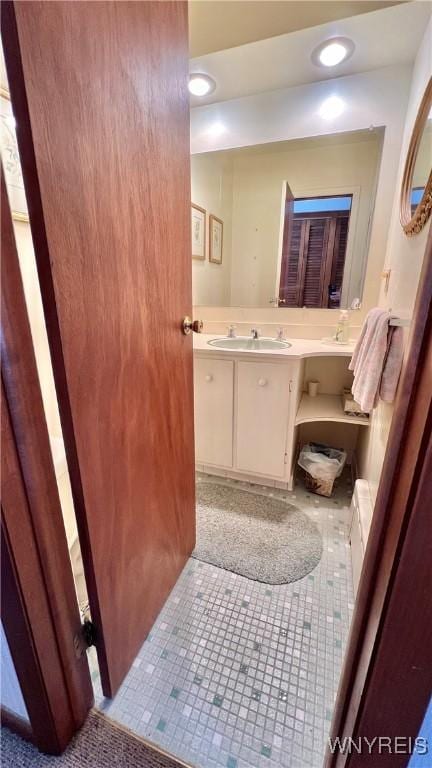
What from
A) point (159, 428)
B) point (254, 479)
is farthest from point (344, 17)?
point (254, 479)

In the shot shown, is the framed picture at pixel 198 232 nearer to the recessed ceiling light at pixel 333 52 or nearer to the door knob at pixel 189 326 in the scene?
the recessed ceiling light at pixel 333 52

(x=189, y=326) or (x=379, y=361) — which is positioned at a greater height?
(x=189, y=326)

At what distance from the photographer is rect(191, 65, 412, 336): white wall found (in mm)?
1569

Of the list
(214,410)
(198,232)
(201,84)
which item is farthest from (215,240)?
(214,410)

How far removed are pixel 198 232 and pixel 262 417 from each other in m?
1.29

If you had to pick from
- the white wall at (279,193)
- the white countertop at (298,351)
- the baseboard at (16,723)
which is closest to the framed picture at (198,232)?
the white wall at (279,193)

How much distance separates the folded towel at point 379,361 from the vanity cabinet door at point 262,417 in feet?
1.70

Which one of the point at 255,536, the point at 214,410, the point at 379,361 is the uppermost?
the point at 379,361

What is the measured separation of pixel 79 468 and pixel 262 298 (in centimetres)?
170

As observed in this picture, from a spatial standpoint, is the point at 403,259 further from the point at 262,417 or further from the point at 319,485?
the point at 319,485

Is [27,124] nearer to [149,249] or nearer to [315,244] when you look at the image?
[149,249]

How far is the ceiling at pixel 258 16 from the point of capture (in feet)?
4.23

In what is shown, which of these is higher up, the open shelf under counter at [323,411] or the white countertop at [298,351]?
the white countertop at [298,351]

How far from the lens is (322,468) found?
178 centimetres
